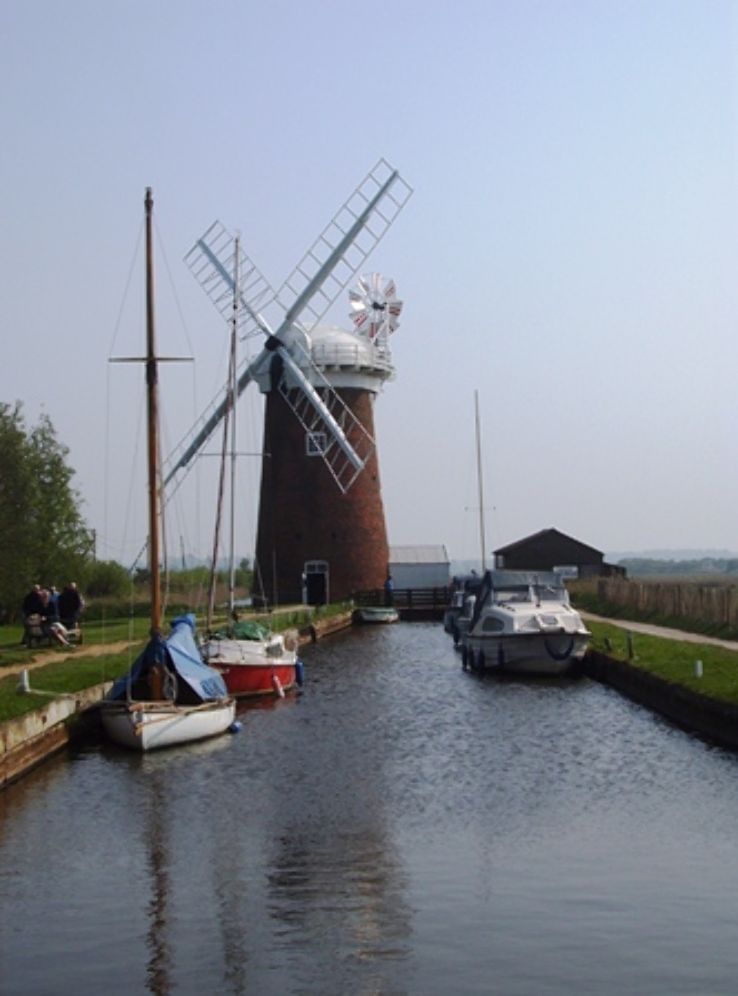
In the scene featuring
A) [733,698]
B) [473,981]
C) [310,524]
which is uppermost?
[310,524]

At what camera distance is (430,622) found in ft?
223

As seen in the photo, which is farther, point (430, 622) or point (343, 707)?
point (430, 622)

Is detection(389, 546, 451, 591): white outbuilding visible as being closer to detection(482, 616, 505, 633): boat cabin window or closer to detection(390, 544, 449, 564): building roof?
detection(390, 544, 449, 564): building roof

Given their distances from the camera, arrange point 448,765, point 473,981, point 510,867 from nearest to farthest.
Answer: point 473,981, point 510,867, point 448,765

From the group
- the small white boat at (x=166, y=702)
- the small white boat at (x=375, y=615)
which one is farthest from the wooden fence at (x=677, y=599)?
the small white boat at (x=166, y=702)

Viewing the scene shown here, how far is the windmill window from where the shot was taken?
61.8 m

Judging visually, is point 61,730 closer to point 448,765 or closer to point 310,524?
point 448,765

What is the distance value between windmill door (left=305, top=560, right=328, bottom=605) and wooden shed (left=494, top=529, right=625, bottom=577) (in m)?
16.9

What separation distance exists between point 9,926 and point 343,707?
17.8 m

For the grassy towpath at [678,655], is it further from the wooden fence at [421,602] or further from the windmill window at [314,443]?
the wooden fence at [421,602]

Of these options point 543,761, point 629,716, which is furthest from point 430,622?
point 543,761

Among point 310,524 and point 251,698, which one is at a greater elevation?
point 310,524

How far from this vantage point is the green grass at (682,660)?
24.4 meters

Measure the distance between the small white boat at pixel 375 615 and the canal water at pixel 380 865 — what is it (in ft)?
118
